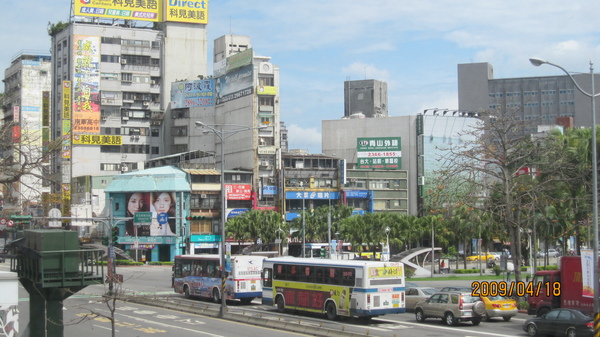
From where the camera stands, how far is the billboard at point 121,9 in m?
106

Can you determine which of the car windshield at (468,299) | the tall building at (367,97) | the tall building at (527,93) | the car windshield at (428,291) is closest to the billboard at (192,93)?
the tall building at (367,97)

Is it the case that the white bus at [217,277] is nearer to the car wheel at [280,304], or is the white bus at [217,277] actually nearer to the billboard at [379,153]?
the car wheel at [280,304]

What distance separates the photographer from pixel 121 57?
109125 mm

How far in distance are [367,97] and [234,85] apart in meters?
46.7

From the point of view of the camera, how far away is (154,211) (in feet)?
297

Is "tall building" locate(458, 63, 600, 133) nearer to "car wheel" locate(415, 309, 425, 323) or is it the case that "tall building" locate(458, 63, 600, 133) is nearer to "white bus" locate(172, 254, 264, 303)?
"white bus" locate(172, 254, 264, 303)

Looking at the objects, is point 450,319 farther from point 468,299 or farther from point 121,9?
point 121,9

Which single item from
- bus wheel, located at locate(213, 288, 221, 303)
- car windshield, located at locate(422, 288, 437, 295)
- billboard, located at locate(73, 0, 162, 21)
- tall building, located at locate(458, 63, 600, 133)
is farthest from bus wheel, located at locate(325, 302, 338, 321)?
tall building, located at locate(458, 63, 600, 133)

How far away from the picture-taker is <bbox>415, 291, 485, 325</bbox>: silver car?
31.2m

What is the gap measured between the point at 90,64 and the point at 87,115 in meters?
7.84

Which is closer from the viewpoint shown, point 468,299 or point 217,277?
point 468,299

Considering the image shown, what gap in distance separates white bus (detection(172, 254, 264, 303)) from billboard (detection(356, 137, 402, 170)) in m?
64.5

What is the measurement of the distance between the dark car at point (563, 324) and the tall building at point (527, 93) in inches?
5023

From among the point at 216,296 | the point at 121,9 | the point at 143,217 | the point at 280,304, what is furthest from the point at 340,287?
the point at 121,9
